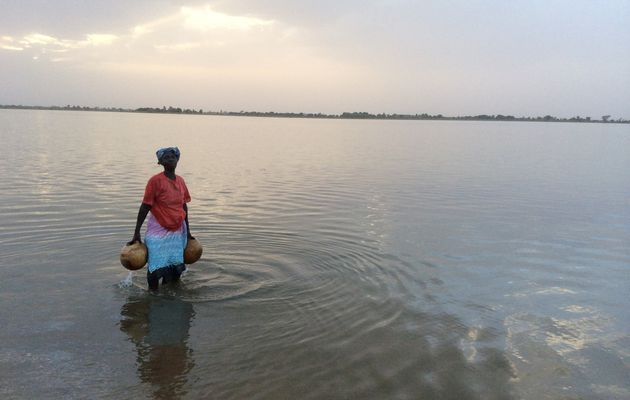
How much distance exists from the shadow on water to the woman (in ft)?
1.41

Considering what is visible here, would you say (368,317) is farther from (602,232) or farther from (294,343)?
(602,232)

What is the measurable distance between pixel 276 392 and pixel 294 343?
101 centimetres

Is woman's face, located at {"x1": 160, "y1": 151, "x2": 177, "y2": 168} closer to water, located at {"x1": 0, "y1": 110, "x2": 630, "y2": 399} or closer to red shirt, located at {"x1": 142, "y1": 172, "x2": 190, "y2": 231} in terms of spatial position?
red shirt, located at {"x1": 142, "y1": 172, "x2": 190, "y2": 231}

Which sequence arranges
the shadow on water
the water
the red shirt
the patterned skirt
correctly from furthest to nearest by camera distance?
the patterned skirt < the red shirt < the water < the shadow on water

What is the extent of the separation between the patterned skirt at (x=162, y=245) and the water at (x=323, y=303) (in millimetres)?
470

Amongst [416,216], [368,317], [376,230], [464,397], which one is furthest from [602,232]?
[464,397]

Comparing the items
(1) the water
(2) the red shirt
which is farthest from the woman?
(1) the water

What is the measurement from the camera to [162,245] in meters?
6.50

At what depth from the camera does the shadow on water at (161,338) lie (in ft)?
15.0

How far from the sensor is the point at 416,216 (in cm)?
1289

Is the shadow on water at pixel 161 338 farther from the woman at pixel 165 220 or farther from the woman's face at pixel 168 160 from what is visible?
the woman's face at pixel 168 160

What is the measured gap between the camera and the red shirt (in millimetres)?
6176

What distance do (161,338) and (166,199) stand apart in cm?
172

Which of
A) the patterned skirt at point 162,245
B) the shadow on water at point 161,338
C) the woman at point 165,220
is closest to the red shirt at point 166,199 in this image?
the woman at point 165,220
